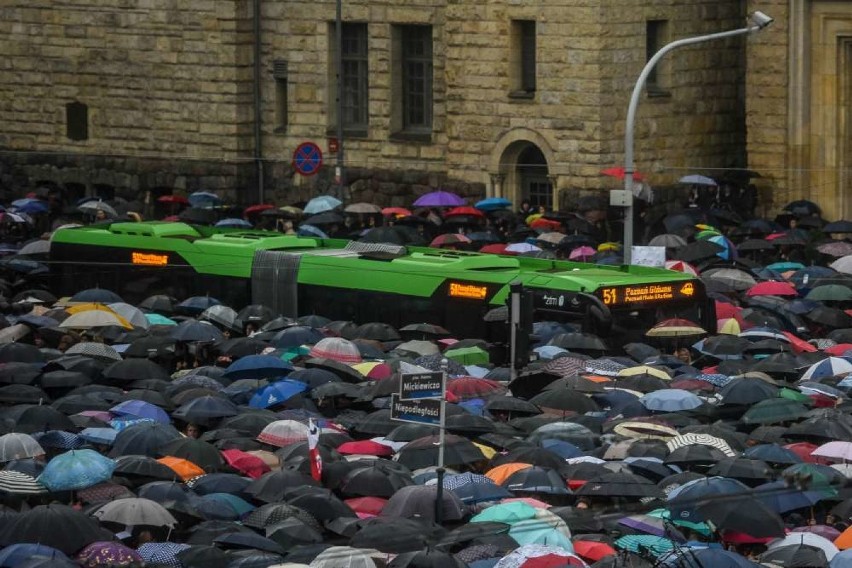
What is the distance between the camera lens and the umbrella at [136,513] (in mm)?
19625

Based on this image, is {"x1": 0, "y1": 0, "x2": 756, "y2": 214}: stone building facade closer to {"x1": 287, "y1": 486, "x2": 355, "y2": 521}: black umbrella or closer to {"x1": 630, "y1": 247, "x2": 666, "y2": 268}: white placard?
{"x1": 630, "y1": 247, "x2": 666, "y2": 268}: white placard

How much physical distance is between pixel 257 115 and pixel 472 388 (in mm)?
22580

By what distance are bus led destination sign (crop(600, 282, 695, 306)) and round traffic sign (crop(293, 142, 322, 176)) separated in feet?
41.3

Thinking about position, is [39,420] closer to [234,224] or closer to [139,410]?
[139,410]

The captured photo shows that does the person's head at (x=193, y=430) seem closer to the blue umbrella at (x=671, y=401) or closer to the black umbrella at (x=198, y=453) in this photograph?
the black umbrella at (x=198, y=453)

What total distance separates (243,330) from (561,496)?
38.0 feet

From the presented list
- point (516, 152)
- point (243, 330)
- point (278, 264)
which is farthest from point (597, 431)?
point (516, 152)

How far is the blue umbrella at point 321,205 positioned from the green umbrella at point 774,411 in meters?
19.1

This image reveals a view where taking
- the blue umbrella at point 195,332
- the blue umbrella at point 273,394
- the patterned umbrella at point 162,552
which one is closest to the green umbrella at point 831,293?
the blue umbrella at point 195,332

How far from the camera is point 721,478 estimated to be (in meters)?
20.3

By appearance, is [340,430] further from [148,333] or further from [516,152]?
[516,152]

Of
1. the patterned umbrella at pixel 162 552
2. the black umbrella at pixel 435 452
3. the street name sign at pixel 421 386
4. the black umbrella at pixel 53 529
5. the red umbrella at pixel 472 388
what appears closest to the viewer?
the patterned umbrella at pixel 162 552

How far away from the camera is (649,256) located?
1268 inches

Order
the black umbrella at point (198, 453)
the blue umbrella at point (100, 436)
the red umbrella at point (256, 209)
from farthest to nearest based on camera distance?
1. the red umbrella at point (256, 209)
2. the blue umbrella at point (100, 436)
3. the black umbrella at point (198, 453)
